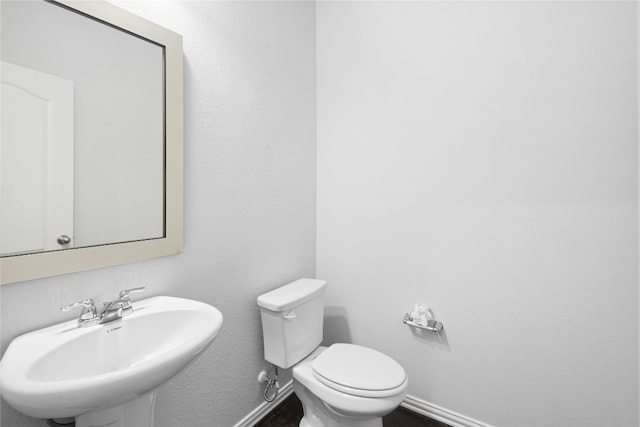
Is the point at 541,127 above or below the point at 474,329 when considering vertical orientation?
above

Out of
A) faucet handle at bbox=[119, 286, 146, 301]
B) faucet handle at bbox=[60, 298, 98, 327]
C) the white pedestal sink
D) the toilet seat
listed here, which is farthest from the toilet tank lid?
faucet handle at bbox=[60, 298, 98, 327]

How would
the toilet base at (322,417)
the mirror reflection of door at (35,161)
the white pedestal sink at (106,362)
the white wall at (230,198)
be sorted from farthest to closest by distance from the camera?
the toilet base at (322,417)
the white wall at (230,198)
the mirror reflection of door at (35,161)
the white pedestal sink at (106,362)

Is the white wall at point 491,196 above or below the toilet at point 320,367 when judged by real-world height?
above

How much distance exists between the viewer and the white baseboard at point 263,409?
1.45 m

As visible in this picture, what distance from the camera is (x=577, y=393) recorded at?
4.06 feet

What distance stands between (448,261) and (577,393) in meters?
0.71

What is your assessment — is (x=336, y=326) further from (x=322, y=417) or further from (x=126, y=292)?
(x=126, y=292)

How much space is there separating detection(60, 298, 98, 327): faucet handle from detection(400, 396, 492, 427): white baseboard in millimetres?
1541

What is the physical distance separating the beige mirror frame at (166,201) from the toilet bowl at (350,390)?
79 cm

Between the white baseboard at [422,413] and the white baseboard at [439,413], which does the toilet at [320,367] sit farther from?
the white baseboard at [439,413]

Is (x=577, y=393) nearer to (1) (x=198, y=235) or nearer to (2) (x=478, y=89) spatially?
(2) (x=478, y=89)

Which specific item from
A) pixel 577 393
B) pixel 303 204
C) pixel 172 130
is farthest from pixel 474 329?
pixel 172 130

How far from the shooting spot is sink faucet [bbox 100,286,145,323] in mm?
895

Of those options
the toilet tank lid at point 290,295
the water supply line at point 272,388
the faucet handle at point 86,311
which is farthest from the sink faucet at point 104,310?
the water supply line at point 272,388
